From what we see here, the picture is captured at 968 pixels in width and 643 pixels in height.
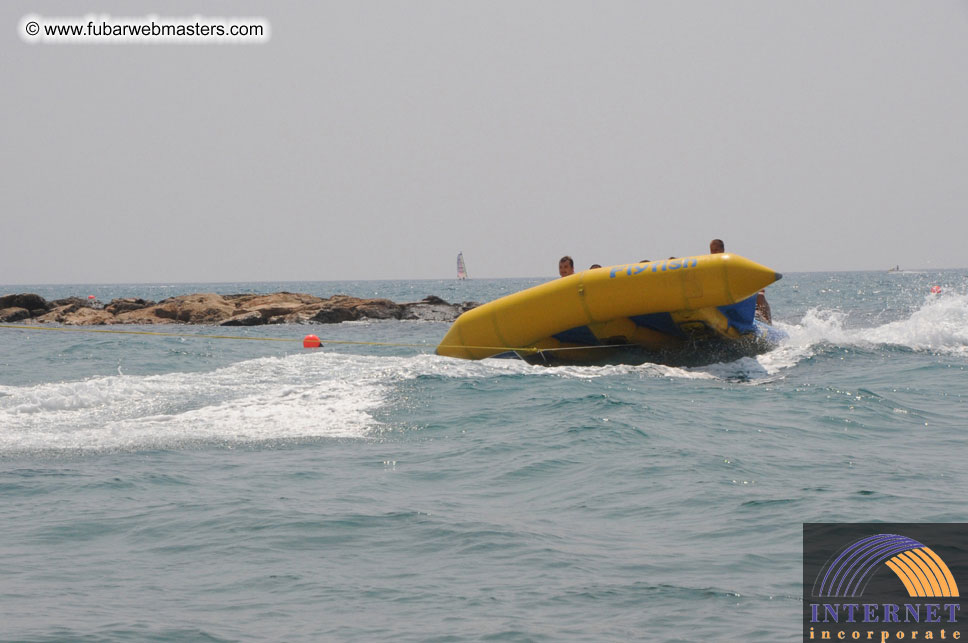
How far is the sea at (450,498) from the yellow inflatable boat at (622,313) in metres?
0.67

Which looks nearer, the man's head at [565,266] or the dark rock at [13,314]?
the man's head at [565,266]

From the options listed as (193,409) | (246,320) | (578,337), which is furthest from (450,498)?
(246,320)

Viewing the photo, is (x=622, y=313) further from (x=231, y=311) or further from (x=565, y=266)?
(x=231, y=311)

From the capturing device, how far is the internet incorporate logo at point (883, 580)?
2955 mm

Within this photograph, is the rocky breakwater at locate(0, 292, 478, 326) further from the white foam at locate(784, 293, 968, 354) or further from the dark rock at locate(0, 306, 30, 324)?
the white foam at locate(784, 293, 968, 354)

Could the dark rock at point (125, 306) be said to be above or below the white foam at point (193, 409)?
above

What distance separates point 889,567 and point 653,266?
5535 millimetres

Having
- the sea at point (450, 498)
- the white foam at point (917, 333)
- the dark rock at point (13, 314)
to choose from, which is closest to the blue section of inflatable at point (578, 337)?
the sea at point (450, 498)

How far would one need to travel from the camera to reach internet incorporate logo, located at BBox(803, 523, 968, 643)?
2955 millimetres

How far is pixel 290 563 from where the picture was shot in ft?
12.1

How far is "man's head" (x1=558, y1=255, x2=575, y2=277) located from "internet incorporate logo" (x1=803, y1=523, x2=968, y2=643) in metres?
6.61

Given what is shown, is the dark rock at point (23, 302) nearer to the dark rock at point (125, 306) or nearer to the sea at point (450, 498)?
the dark rock at point (125, 306)

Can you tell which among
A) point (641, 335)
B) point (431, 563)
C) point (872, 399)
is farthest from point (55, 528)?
point (641, 335)

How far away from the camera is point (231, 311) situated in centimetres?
2502
